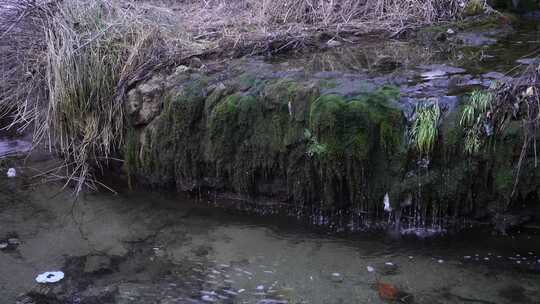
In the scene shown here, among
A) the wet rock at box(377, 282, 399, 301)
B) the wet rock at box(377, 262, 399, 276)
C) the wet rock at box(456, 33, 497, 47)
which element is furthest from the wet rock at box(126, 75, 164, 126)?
the wet rock at box(456, 33, 497, 47)

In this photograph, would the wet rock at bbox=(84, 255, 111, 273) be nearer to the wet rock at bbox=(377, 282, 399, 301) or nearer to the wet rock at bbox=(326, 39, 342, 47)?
the wet rock at bbox=(377, 282, 399, 301)

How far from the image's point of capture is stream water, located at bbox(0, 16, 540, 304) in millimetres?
3547

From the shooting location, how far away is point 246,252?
402cm

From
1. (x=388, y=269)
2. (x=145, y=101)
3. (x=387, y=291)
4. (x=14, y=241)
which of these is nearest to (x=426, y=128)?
(x=388, y=269)

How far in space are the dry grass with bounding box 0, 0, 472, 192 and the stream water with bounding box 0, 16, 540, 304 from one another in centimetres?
58

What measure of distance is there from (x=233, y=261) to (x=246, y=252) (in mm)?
142

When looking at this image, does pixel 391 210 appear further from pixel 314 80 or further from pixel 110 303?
pixel 110 303

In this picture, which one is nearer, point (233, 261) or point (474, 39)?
point (233, 261)

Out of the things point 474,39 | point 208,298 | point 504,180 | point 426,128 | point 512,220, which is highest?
point 474,39

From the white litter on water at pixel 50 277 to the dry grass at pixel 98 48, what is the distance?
1244mm

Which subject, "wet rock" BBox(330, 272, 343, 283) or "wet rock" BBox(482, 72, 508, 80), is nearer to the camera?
"wet rock" BBox(330, 272, 343, 283)

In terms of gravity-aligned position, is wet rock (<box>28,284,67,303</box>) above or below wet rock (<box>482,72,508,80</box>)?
below

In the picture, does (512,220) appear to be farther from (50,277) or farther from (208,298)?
(50,277)

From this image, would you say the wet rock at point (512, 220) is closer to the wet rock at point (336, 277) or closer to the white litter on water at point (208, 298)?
the wet rock at point (336, 277)
